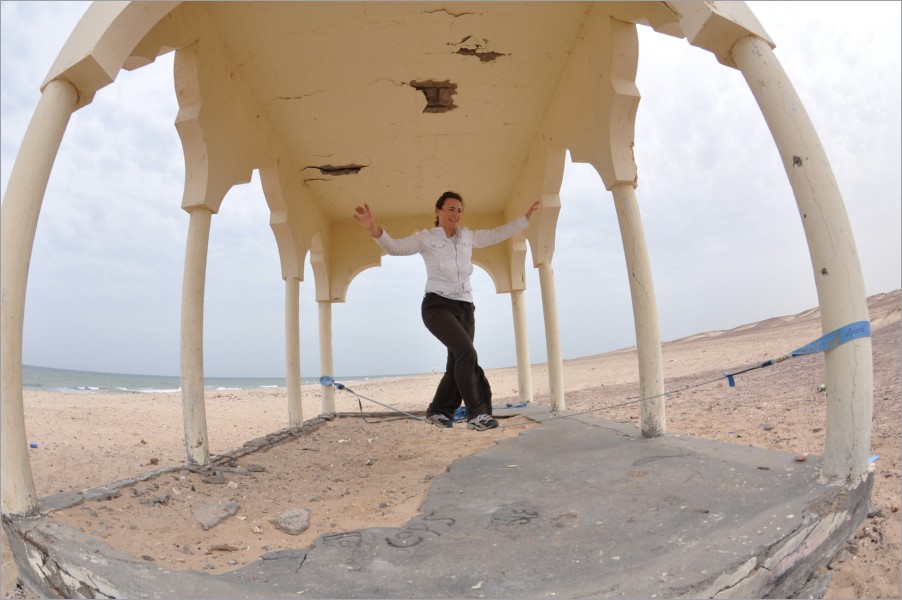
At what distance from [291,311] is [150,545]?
5.99m

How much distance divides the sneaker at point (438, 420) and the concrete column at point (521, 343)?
4724 millimetres

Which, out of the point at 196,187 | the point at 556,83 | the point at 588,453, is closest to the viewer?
the point at 588,453

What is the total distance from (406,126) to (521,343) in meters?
5.01

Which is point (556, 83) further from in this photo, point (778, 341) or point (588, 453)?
point (778, 341)

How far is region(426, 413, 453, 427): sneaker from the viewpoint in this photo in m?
5.74

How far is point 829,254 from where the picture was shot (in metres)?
3.17

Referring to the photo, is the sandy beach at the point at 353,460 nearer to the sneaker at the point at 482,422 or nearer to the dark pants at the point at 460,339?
the sneaker at the point at 482,422

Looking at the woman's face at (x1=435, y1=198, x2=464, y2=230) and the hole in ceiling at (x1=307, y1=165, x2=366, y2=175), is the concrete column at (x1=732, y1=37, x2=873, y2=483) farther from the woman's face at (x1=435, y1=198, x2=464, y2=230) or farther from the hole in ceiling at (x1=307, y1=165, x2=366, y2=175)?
the hole in ceiling at (x1=307, y1=165, x2=366, y2=175)

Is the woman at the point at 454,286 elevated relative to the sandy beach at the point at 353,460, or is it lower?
elevated

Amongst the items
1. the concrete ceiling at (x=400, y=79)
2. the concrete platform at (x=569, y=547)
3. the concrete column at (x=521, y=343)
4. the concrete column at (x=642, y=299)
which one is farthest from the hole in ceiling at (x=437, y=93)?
the concrete column at (x=521, y=343)

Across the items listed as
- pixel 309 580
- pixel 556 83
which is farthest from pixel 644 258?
pixel 309 580

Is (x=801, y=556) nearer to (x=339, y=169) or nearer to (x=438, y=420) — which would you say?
(x=438, y=420)

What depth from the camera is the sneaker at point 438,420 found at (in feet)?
18.8

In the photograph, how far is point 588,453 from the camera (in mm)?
4570
